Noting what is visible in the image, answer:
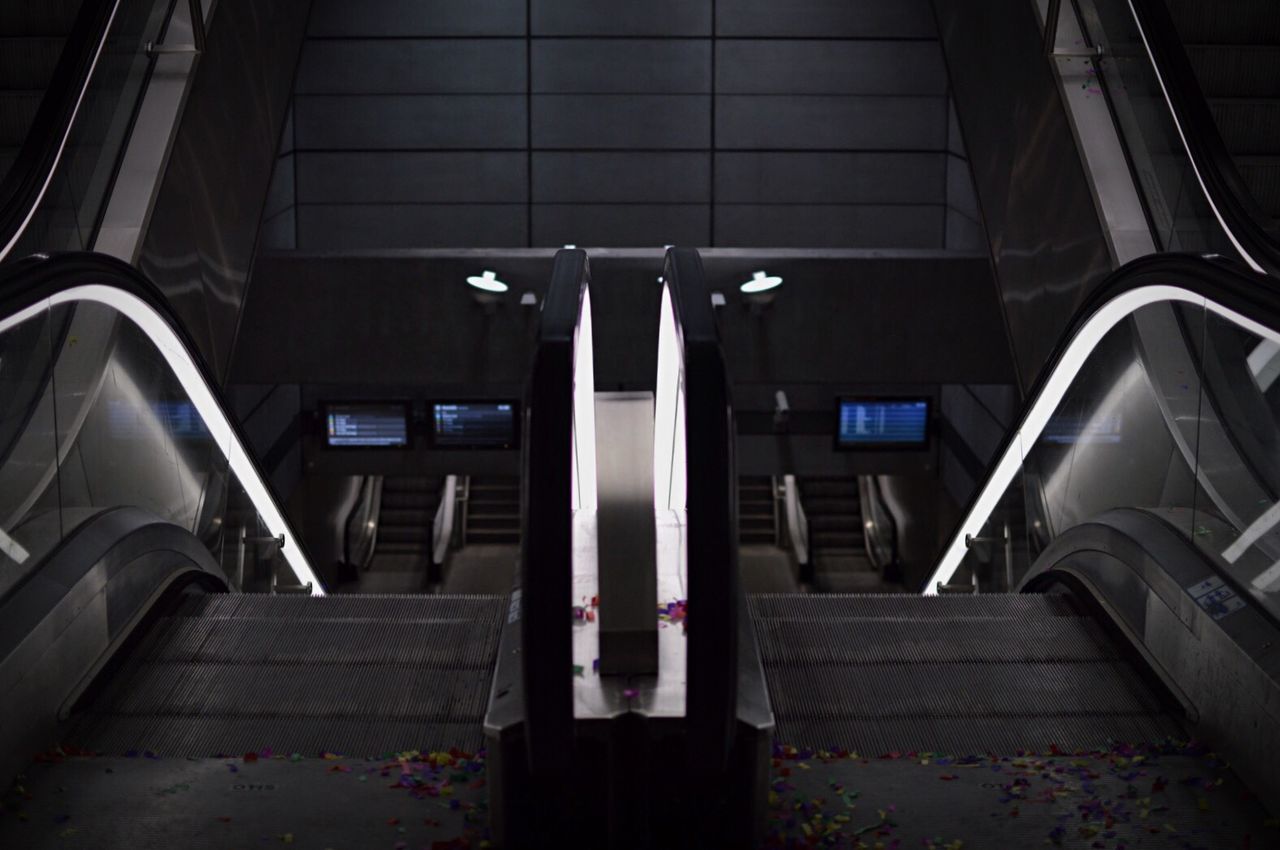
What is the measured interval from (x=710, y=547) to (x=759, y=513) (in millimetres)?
13184

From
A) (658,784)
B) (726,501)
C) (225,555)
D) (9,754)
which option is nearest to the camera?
(726,501)

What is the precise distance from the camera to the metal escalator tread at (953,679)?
376 centimetres

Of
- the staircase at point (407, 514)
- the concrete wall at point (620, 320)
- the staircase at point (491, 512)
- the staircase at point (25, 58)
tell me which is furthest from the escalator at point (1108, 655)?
the staircase at point (407, 514)

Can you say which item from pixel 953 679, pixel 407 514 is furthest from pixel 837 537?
pixel 953 679

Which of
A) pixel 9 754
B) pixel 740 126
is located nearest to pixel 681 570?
pixel 9 754

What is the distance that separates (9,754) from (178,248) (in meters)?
4.25

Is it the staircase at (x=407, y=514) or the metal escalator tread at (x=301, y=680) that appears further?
the staircase at (x=407, y=514)

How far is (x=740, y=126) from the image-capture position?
39.0 feet

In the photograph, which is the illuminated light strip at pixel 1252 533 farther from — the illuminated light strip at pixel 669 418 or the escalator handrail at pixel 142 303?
the escalator handrail at pixel 142 303

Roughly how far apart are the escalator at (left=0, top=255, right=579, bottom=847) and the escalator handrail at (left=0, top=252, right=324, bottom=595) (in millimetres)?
14

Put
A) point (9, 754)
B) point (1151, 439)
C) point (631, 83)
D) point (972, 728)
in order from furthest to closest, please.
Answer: point (631, 83), point (1151, 439), point (972, 728), point (9, 754)

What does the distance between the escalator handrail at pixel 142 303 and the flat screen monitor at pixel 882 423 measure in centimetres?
574

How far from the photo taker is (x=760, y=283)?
10453 millimetres

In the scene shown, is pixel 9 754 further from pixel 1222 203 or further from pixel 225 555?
pixel 1222 203
